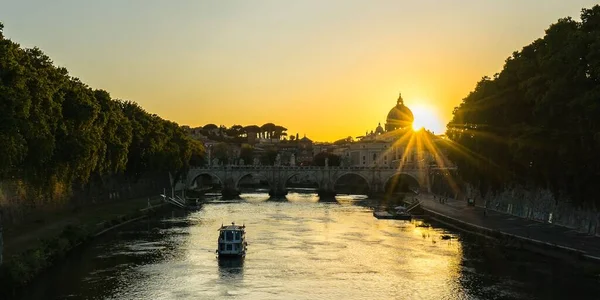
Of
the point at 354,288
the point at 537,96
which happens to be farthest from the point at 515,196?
the point at 354,288

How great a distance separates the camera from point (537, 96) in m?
46.3

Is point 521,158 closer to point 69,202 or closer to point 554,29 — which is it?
point 554,29

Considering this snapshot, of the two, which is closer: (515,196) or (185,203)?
(515,196)

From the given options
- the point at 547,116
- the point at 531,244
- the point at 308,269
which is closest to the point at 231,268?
the point at 308,269

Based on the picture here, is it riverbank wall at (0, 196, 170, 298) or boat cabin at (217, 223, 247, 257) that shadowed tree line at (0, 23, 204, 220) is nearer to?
riverbank wall at (0, 196, 170, 298)

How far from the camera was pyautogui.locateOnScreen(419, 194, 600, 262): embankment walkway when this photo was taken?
139ft

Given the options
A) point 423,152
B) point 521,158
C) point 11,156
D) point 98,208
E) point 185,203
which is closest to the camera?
point 11,156

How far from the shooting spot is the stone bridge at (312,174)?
12850 cm

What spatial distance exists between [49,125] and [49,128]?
0.76m

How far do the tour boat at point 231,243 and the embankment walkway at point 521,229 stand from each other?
19.7 meters

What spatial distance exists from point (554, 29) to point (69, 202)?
43.7 m

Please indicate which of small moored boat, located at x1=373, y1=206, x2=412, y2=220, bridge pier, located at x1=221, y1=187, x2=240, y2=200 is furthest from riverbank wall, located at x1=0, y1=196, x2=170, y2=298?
bridge pier, located at x1=221, y1=187, x2=240, y2=200

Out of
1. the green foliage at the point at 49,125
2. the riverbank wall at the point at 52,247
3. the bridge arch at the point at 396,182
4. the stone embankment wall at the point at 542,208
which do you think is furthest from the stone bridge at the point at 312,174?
the riverbank wall at the point at 52,247

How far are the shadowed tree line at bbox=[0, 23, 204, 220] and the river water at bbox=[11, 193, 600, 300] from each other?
590cm
